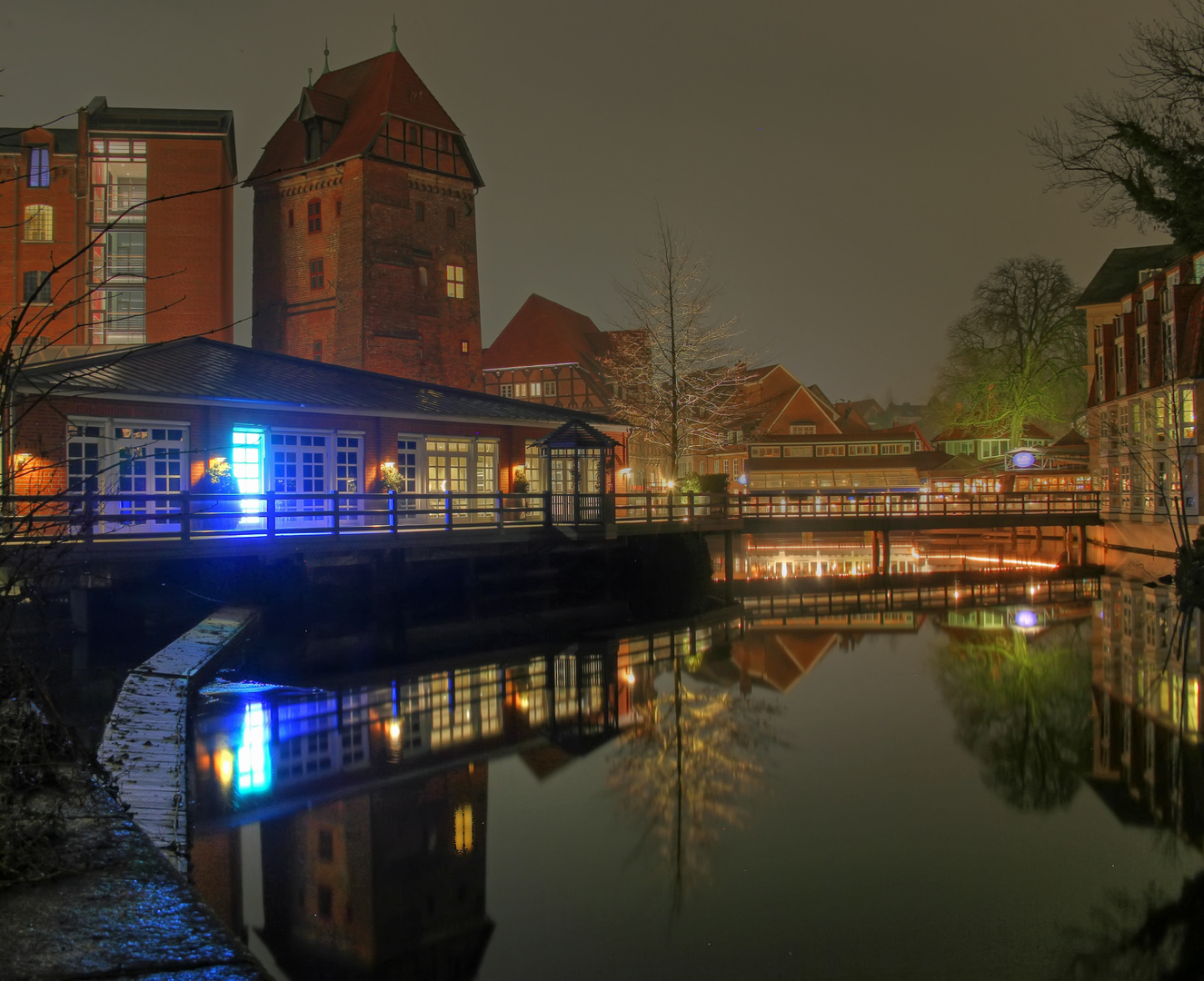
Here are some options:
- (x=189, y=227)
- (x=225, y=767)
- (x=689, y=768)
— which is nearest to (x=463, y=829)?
(x=225, y=767)

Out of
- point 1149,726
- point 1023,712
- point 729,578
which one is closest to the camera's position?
point 1149,726

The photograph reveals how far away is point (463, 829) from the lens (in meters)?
8.27

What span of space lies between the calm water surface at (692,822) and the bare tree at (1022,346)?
36400 mm

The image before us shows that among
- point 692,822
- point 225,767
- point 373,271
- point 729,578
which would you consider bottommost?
point 692,822

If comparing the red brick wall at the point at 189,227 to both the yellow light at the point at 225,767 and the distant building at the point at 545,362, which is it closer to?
the distant building at the point at 545,362

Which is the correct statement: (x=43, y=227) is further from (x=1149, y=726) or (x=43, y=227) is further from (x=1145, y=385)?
(x=1149, y=726)

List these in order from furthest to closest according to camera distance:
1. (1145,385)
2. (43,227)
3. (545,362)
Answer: (545,362)
(43,227)
(1145,385)

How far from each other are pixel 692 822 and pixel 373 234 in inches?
1366

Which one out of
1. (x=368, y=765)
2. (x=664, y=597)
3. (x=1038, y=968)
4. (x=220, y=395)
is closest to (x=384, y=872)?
(x=368, y=765)

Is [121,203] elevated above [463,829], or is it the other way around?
[121,203]

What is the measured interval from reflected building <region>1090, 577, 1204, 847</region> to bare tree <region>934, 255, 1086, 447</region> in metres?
31.0

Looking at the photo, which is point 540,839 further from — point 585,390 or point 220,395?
point 585,390

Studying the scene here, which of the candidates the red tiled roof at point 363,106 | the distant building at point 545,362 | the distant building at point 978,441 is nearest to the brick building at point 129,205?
the red tiled roof at point 363,106

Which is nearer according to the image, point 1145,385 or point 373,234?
point 1145,385
